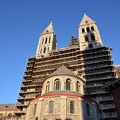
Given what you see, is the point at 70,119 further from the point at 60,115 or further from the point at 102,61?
the point at 102,61

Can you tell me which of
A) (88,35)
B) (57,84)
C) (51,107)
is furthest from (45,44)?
(51,107)

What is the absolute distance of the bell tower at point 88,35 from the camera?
47.3 meters

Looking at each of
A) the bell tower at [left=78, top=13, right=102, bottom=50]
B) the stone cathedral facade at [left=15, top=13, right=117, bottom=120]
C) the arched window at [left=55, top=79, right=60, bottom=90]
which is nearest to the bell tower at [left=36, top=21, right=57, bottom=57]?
the stone cathedral facade at [left=15, top=13, right=117, bottom=120]

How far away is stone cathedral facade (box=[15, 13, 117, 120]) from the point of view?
24.3 metres

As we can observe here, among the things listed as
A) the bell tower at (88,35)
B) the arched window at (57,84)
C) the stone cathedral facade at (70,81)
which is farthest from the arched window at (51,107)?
the bell tower at (88,35)

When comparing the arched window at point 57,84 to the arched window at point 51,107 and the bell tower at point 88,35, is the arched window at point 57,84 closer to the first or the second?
the arched window at point 51,107

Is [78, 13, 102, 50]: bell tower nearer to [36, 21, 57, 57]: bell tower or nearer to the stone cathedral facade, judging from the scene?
the stone cathedral facade

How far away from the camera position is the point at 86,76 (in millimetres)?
39594

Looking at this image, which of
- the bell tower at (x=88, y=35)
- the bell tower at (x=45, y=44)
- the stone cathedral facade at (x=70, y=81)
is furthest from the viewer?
the bell tower at (x=45, y=44)

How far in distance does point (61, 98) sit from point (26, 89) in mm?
21177

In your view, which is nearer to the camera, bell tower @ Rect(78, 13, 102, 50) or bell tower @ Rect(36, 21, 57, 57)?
bell tower @ Rect(78, 13, 102, 50)

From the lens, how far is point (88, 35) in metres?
51.4

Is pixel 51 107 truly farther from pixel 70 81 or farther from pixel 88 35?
pixel 88 35

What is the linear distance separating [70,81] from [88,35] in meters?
26.1
